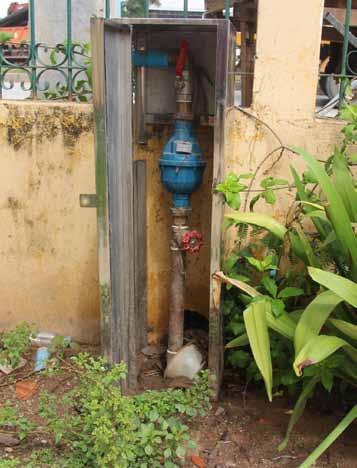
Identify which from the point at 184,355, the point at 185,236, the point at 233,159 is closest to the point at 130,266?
the point at 185,236

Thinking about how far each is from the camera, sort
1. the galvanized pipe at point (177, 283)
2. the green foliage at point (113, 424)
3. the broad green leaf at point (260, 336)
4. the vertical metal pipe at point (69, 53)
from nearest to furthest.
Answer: the green foliage at point (113, 424), the broad green leaf at point (260, 336), the galvanized pipe at point (177, 283), the vertical metal pipe at point (69, 53)

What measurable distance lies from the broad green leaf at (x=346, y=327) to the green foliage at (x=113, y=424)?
678mm

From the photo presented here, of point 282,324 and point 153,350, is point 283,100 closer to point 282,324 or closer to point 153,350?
point 282,324

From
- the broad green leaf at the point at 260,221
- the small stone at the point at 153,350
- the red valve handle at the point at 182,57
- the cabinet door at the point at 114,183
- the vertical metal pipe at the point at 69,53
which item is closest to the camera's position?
the cabinet door at the point at 114,183

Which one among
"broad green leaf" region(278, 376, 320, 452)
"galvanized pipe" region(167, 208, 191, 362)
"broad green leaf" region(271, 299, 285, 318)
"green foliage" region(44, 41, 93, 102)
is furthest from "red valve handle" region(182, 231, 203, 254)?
"green foliage" region(44, 41, 93, 102)

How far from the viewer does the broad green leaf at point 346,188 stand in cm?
271

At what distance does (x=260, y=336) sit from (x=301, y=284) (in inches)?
18.5

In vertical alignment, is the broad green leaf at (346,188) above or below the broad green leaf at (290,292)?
above

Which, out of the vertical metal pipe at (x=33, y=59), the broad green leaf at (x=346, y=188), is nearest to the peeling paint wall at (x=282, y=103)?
the broad green leaf at (x=346, y=188)

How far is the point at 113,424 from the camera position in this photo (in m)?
2.46

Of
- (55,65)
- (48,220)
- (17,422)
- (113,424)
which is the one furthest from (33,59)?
(113,424)

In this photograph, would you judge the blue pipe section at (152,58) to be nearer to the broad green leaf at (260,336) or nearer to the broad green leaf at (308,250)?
the broad green leaf at (308,250)

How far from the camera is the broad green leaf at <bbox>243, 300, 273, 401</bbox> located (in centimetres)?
254

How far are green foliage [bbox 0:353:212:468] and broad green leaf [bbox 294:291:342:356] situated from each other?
584mm
